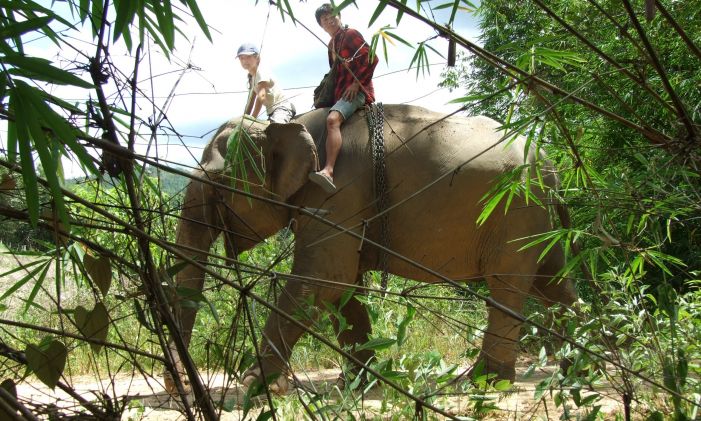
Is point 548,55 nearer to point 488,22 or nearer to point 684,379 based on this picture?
point 684,379

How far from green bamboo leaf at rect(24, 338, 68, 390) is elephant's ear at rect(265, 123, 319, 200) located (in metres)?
3.22

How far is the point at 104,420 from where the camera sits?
1.31 metres

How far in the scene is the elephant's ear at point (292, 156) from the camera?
464 centimetres

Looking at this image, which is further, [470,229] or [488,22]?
[488,22]

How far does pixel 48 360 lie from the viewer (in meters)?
1.39

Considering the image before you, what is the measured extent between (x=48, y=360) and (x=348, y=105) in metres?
3.59

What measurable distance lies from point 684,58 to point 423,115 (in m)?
1.81

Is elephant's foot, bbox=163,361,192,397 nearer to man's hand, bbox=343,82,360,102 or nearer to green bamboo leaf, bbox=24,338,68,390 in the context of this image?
green bamboo leaf, bbox=24,338,68,390

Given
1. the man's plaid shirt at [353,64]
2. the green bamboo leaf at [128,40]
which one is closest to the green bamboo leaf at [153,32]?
the green bamboo leaf at [128,40]

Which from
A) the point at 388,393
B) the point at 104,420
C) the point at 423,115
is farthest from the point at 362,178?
the point at 104,420

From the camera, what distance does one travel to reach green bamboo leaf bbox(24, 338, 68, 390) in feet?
4.53

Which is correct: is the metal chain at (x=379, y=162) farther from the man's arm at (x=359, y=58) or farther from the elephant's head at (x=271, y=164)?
the elephant's head at (x=271, y=164)

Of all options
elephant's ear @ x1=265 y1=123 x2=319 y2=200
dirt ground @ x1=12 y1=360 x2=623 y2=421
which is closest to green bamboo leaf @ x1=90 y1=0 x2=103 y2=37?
dirt ground @ x1=12 y1=360 x2=623 y2=421

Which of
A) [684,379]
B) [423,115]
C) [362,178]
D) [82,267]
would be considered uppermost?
[423,115]
